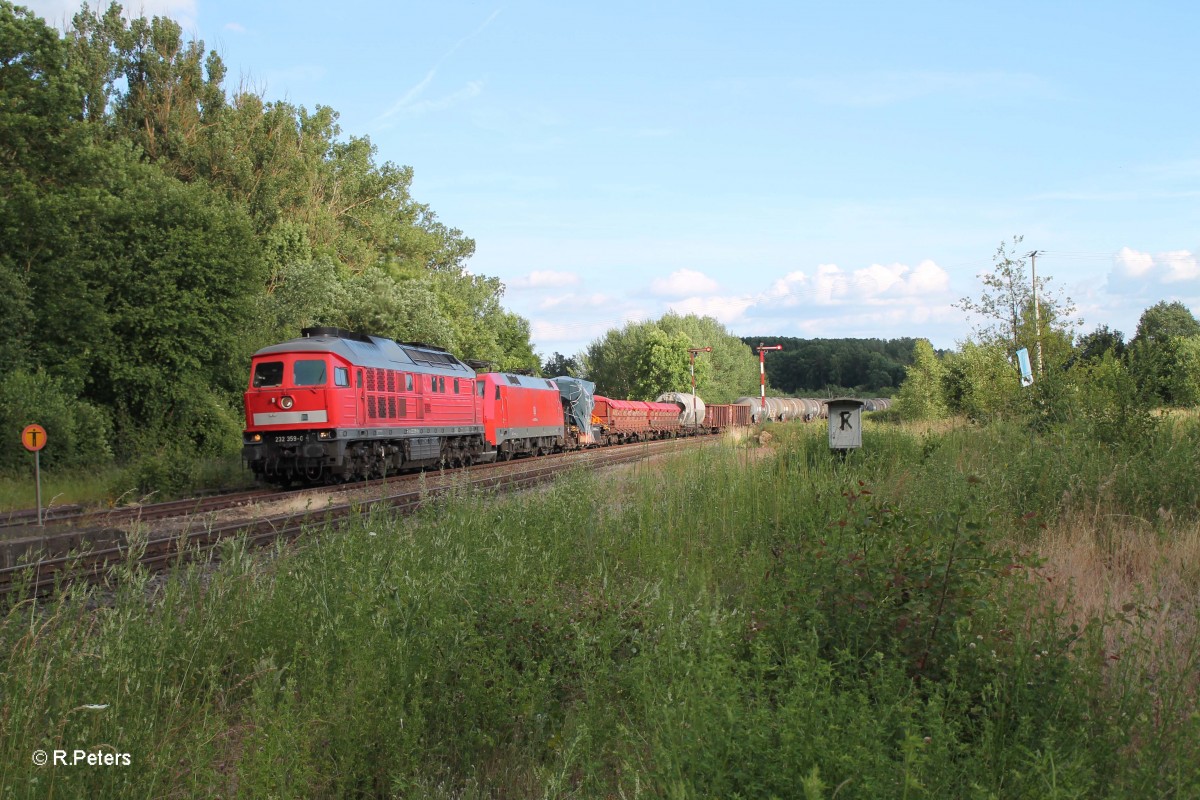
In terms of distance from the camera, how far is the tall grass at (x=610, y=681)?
3.63m

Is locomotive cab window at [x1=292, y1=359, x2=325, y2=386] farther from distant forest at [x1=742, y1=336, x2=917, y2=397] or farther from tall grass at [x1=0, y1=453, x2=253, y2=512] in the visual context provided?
distant forest at [x1=742, y1=336, x2=917, y2=397]

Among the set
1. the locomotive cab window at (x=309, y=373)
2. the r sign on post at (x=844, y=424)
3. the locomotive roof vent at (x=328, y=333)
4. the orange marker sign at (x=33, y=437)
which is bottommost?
the r sign on post at (x=844, y=424)

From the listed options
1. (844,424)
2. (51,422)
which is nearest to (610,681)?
(844,424)

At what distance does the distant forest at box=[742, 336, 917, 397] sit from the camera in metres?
137

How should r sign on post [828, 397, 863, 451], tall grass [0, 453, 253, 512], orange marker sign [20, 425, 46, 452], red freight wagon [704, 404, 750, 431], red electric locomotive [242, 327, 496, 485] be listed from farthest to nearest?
red freight wagon [704, 404, 750, 431], red electric locomotive [242, 327, 496, 485], tall grass [0, 453, 253, 512], orange marker sign [20, 425, 46, 452], r sign on post [828, 397, 863, 451]

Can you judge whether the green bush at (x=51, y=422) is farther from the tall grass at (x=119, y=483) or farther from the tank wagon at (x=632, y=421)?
the tank wagon at (x=632, y=421)

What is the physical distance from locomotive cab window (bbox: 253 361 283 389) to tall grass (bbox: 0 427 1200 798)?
13017 mm

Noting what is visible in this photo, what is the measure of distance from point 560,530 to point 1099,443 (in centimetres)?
746

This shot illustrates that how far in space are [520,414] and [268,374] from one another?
11.7m

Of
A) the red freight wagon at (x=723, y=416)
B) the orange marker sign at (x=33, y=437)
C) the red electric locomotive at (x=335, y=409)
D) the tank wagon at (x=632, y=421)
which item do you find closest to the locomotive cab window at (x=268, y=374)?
the red electric locomotive at (x=335, y=409)

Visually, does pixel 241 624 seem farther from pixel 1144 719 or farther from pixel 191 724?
pixel 1144 719

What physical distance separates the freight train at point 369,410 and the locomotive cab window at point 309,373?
2 cm

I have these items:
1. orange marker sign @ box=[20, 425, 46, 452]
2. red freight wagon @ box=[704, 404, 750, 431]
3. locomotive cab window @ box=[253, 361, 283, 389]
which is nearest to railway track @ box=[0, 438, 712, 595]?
orange marker sign @ box=[20, 425, 46, 452]

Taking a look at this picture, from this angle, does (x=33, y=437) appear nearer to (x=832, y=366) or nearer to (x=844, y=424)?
(x=844, y=424)
